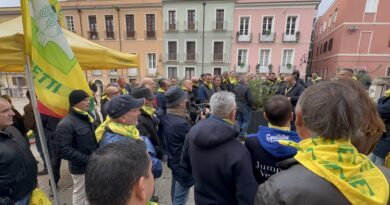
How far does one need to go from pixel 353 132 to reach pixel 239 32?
20.8 metres

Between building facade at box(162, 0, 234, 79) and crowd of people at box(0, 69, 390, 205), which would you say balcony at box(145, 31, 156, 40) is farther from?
crowd of people at box(0, 69, 390, 205)

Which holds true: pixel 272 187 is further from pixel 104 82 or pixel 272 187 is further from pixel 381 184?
pixel 104 82

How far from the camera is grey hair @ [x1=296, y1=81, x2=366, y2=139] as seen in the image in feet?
3.03

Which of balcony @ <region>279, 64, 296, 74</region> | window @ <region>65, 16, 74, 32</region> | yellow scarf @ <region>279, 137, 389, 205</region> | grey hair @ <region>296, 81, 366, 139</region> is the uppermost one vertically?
window @ <region>65, 16, 74, 32</region>

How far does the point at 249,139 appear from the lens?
175 centimetres

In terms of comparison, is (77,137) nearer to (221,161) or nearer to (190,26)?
(221,161)

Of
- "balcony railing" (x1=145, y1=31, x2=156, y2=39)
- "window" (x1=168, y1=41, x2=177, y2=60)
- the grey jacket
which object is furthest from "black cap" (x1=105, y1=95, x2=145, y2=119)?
"balcony railing" (x1=145, y1=31, x2=156, y2=39)

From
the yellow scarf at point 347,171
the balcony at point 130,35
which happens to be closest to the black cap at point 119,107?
the yellow scarf at point 347,171

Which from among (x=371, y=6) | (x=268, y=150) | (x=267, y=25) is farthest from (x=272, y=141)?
(x=371, y=6)

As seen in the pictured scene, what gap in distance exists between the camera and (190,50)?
69.7 ft

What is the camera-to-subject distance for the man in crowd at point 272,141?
1601 millimetres

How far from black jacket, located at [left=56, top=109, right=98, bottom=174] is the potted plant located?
4577mm

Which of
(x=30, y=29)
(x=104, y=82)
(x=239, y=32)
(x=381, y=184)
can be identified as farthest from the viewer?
(x=104, y=82)

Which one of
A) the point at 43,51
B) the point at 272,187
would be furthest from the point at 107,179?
the point at 43,51
